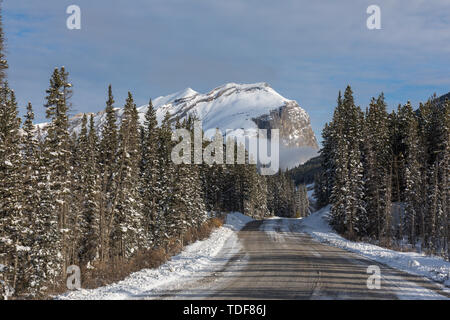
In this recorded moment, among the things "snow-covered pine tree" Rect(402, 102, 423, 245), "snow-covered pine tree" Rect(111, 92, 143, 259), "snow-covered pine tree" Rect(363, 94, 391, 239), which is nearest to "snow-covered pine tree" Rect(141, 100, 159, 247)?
"snow-covered pine tree" Rect(111, 92, 143, 259)

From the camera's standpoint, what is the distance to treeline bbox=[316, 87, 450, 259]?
4112cm

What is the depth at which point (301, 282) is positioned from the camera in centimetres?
1348

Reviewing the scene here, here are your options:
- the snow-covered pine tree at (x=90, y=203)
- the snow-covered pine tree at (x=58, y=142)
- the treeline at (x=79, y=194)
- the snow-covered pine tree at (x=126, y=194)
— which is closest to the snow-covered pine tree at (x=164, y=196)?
the treeline at (x=79, y=194)

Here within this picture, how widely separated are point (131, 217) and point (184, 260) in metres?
14.0

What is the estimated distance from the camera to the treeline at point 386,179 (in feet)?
135

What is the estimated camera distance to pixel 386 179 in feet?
139

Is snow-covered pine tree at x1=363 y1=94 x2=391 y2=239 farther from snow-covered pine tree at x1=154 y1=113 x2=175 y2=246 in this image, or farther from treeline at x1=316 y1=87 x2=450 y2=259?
snow-covered pine tree at x1=154 y1=113 x2=175 y2=246

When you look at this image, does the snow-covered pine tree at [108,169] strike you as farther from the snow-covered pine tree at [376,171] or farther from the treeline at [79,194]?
the snow-covered pine tree at [376,171]

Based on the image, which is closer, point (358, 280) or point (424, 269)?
point (358, 280)

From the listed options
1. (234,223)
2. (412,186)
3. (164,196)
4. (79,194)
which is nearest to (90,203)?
(79,194)

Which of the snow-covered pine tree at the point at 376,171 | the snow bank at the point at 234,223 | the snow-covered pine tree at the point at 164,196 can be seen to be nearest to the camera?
the snow-covered pine tree at the point at 164,196
